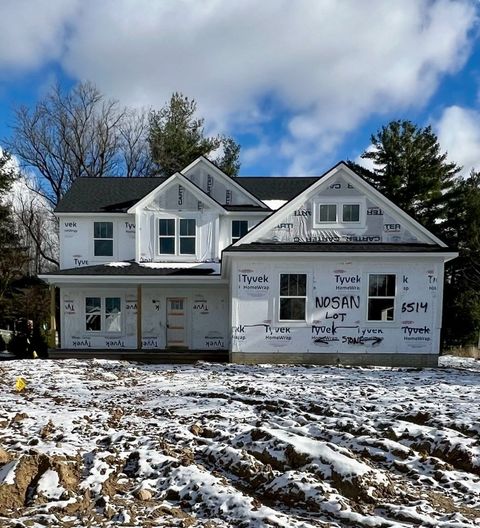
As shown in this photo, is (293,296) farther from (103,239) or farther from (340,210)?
(103,239)

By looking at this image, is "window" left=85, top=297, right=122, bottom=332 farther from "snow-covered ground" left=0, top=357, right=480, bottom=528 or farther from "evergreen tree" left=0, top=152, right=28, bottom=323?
"evergreen tree" left=0, top=152, right=28, bottom=323

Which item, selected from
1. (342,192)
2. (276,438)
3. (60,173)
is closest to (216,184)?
A: (342,192)

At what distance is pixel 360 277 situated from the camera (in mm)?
12203

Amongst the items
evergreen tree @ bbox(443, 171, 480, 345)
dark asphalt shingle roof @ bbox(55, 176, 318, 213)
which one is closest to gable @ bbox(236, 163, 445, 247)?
dark asphalt shingle roof @ bbox(55, 176, 318, 213)

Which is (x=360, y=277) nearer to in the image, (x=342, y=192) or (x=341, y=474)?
(x=342, y=192)

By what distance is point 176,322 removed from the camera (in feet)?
52.0

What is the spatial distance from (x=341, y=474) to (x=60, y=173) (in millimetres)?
32425

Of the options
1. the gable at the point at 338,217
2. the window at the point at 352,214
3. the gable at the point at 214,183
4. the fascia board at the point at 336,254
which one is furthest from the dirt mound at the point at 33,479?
the gable at the point at 214,183

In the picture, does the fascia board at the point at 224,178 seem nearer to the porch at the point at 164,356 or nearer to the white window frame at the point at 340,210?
the white window frame at the point at 340,210

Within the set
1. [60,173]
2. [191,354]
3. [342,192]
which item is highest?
[60,173]

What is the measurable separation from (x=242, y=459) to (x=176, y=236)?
12.0 metres

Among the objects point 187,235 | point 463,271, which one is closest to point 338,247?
point 187,235

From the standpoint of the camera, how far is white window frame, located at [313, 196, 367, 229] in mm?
12633

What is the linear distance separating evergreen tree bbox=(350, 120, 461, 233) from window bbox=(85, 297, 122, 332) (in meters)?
22.0
